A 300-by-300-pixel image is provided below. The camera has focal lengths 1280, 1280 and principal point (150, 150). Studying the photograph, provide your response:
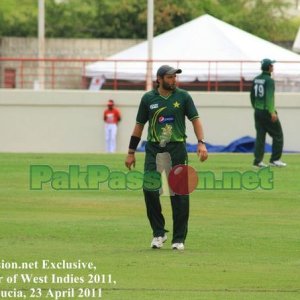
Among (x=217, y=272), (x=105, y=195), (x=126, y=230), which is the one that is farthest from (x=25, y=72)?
(x=217, y=272)

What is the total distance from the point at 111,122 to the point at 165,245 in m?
22.3

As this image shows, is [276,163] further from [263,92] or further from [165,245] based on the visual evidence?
[165,245]

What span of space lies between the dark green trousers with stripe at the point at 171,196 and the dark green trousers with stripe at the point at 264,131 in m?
12.1

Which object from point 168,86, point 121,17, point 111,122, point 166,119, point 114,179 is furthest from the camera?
point 121,17

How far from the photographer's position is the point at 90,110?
37562 mm

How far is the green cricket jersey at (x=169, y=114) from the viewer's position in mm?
13867

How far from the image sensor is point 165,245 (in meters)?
14.5

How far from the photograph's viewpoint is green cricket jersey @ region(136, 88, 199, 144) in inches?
546

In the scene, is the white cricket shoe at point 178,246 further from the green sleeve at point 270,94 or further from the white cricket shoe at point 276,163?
the white cricket shoe at point 276,163

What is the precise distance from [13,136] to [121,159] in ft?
29.6

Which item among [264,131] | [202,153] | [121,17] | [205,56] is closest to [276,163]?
[264,131]

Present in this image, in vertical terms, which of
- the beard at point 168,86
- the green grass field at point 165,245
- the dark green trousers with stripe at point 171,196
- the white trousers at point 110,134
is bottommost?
the white trousers at point 110,134

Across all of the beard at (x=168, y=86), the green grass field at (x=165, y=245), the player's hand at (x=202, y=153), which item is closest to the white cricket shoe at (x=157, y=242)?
the green grass field at (x=165, y=245)

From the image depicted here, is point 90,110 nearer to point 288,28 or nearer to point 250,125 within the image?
point 250,125
